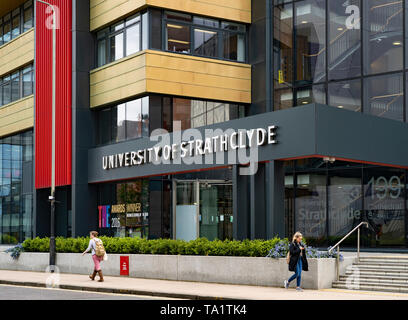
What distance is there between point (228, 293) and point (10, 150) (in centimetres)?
2538

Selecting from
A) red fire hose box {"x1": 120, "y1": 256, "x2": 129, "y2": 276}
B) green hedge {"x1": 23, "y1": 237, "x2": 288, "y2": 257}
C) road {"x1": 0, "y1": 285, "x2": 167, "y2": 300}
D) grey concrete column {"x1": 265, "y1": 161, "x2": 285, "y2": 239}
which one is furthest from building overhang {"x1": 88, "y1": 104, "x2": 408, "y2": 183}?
road {"x1": 0, "y1": 285, "x2": 167, "y2": 300}

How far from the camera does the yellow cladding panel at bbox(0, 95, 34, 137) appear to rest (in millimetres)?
37969

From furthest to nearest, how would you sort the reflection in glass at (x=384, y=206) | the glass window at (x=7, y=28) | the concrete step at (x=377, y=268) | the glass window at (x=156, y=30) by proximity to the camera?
the glass window at (x=7, y=28) → the glass window at (x=156, y=30) → the reflection in glass at (x=384, y=206) → the concrete step at (x=377, y=268)

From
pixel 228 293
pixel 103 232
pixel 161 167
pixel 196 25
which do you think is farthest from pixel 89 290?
pixel 196 25

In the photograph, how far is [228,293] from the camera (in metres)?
18.6

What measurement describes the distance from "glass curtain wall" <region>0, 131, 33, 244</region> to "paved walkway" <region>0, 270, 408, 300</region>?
44.5 ft

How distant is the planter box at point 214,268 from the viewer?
19797 mm

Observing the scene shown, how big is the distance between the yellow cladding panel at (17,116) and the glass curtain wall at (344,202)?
15.7 meters

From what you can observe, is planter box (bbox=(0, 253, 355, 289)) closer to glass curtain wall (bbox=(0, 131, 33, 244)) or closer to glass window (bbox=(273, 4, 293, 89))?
glass window (bbox=(273, 4, 293, 89))

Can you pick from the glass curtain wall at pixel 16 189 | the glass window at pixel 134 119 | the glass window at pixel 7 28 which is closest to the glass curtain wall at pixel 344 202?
the glass window at pixel 134 119

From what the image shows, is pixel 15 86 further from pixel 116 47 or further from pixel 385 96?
pixel 385 96

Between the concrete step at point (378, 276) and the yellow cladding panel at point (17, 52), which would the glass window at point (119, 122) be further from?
the concrete step at point (378, 276)

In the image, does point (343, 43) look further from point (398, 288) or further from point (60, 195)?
point (60, 195)

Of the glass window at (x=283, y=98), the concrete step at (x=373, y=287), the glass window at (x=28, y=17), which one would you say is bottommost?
the concrete step at (x=373, y=287)
